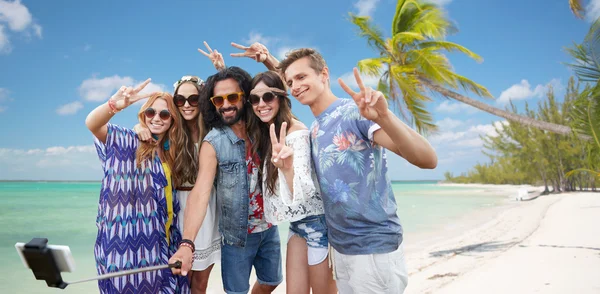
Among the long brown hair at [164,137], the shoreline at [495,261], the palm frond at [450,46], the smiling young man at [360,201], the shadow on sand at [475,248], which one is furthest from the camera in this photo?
the palm frond at [450,46]

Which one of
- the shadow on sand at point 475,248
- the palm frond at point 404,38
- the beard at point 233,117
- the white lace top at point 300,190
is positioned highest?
the palm frond at point 404,38

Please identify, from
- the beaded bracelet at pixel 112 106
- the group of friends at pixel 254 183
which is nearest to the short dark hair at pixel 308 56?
the group of friends at pixel 254 183

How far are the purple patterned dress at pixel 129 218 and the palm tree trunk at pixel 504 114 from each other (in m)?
9.41

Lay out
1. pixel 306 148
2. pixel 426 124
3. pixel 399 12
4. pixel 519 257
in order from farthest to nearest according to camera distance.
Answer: pixel 399 12 → pixel 426 124 → pixel 519 257 → pixel 306 148

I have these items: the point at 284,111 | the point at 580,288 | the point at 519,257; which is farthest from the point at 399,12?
the point at 284,111

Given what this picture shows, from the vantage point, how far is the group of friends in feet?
8.07

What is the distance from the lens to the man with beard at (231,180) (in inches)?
118

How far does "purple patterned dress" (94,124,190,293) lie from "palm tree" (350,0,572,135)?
1098cm

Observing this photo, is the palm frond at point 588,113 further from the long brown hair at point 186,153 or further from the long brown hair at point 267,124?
the long brown hair at point 186,153

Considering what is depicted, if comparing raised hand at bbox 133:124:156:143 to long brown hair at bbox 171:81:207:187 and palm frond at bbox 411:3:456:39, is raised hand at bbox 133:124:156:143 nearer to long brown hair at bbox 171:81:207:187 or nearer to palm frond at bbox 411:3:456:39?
long brown hair at bbox 171:81:207:187

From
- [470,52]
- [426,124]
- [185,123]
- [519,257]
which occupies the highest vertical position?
[470,52]

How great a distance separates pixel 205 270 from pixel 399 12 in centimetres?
1386

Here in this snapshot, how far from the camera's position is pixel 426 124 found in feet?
45.5

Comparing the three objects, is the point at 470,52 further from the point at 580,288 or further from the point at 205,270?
the point at 205,270
